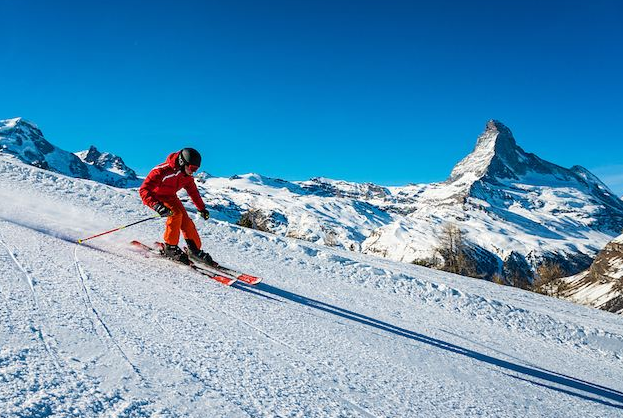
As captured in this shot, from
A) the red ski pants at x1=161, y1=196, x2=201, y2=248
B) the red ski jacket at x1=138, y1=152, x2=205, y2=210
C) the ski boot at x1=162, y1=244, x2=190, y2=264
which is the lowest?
the ski boot at x1=162, y1=244, x2=190, y2=264

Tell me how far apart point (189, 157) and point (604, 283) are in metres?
146

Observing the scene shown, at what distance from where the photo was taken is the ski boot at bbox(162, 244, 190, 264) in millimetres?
8617

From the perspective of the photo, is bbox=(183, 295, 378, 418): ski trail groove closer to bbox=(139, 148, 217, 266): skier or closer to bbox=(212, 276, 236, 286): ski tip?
bbox=(212, 276, 236, 286): ski tip

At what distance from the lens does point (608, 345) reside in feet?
30.9

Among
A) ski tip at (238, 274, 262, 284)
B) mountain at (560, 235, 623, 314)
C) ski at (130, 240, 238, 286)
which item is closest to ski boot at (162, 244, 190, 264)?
ski at (130, 240, 238, 286)

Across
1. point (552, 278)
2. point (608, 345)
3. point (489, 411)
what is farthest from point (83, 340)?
point (552, 278)

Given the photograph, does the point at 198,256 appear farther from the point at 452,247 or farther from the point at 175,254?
the point at 452,247

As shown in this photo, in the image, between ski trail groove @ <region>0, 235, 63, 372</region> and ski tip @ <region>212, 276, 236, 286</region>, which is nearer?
ski trail groove @ <region>0, 235, 63, 372</region>

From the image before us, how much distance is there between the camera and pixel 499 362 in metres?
6.59

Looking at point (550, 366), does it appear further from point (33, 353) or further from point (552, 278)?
point (552, 278)

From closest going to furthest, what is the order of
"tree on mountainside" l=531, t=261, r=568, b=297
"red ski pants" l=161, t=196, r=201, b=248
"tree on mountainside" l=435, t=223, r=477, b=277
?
"red ski pants" l=161, t=196, r=201, b=248
"tree on mountainside" l=435, t=223, r=477, b=277
"tree on mountainside" l=531, t=261, r=568, b=297

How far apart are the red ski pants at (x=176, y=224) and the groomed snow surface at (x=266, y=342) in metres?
0.58

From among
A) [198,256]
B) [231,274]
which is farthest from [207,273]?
[198,256]

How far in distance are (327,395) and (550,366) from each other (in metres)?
5.19
